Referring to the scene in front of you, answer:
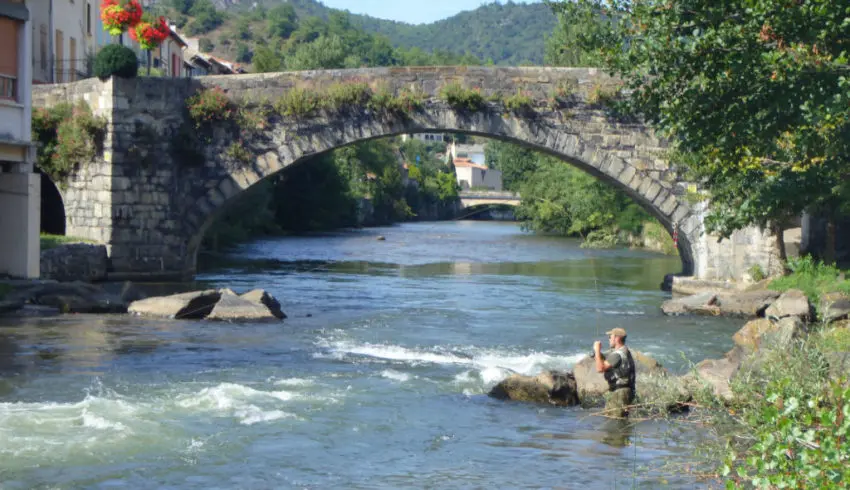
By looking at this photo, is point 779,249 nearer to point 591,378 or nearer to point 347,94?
point 347,94

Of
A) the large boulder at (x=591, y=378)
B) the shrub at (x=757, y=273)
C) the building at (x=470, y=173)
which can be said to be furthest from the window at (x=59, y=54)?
the building at (x=470, y=173)

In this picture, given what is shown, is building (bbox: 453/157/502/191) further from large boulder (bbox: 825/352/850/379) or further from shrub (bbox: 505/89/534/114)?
large boulder (bbox: 825/352/850/379)

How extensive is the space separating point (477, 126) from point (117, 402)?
12.3m

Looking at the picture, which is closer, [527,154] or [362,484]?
[362,484]

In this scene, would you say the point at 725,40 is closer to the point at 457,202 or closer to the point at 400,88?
the point at 400,88

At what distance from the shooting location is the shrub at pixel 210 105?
21656mm

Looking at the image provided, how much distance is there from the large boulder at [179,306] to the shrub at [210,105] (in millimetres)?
5375

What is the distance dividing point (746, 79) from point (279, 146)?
11676 millimetres

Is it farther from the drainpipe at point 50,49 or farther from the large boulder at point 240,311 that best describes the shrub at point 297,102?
the drainpipe at point 50,49

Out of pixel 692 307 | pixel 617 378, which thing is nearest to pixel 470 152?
pixel 692 307

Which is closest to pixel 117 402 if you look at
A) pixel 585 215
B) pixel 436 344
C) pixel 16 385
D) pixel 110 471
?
pixel 16 385

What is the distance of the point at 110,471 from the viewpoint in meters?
8.30

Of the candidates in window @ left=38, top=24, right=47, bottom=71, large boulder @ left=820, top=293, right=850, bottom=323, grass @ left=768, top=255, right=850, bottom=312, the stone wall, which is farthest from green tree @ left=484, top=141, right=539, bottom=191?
large boulder @ left=820, top=293, right=850, bottom=323

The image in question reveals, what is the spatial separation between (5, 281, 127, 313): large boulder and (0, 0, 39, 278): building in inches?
22.4
